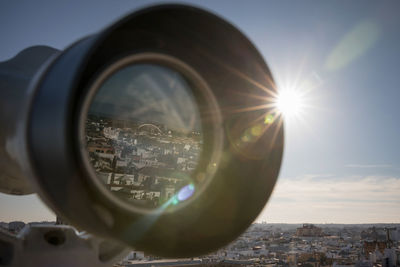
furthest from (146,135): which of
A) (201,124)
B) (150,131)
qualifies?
(201,124)

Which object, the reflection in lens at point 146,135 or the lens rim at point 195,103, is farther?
the reflection in lens at point 146,135

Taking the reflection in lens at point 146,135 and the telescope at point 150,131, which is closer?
the telescope at point 150,131

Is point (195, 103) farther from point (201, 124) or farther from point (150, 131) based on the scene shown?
point (150, 131)

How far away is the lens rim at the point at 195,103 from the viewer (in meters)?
1.11

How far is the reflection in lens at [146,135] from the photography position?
1527 millimetres

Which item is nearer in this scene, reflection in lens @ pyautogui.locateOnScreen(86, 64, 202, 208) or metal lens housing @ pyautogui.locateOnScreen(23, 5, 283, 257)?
metal lens housing @ pyautogui.locateOnScreen(23, 5, 283, 257)

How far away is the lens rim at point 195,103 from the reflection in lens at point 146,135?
0.04 metres

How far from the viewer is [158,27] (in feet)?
4.48

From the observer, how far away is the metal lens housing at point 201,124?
1.08 meters

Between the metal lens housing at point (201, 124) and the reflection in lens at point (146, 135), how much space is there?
2.9 inches

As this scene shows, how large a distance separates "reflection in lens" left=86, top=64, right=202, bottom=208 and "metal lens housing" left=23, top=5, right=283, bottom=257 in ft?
0.25

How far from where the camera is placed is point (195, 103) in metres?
1.62

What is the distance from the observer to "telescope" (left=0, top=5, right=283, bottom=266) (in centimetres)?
109

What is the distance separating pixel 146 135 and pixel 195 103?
490 mm
